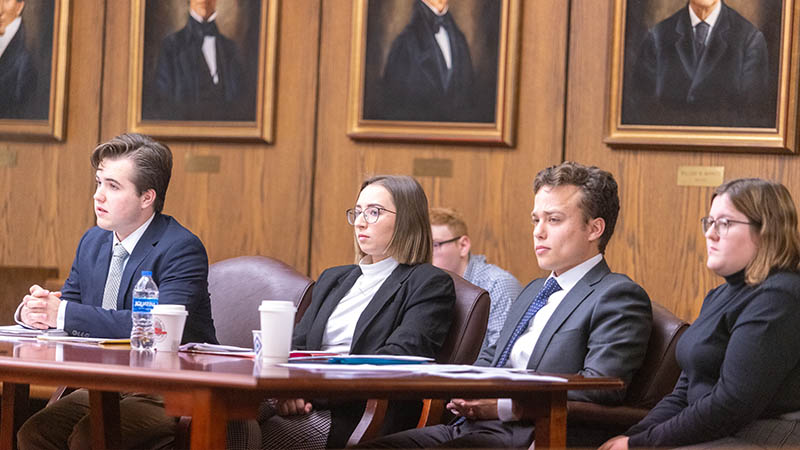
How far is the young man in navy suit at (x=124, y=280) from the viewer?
126 inches

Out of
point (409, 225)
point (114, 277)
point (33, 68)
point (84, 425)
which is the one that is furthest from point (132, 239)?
point (33, 68)

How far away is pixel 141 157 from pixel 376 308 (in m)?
1.01

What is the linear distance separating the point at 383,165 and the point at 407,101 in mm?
373

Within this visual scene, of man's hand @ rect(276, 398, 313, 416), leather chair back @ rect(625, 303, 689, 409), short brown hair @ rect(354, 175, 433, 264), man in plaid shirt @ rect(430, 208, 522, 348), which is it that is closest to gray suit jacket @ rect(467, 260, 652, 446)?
leather chair back @ rect(625, 303, 689, 409)

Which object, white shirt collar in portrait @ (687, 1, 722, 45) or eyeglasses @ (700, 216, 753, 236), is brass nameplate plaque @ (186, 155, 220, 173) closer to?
white shirt collar in portrait @ (687, 1, 722, 45)

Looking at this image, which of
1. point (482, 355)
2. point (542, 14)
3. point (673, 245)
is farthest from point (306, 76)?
point (482, 355)

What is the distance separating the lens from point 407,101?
545cm

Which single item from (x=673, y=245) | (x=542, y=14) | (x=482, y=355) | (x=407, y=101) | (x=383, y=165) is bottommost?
(x=482, y=355)

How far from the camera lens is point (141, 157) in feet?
11.8

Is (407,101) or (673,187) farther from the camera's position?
(407,101)

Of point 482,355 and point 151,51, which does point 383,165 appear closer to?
point 151,51

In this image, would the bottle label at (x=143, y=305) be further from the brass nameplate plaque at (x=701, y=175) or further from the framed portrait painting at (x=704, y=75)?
the brass nameplate plaque at (x=701, y=175)

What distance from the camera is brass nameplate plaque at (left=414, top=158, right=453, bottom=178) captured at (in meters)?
5.43

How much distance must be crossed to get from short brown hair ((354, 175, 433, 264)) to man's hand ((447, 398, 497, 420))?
2.52ft
